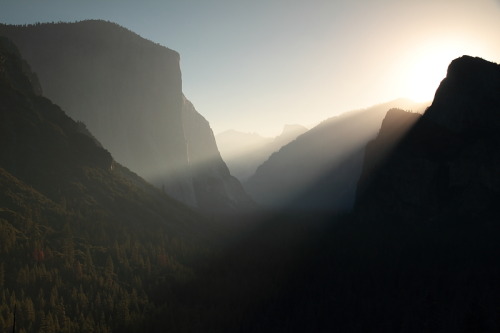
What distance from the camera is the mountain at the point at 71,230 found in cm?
6306

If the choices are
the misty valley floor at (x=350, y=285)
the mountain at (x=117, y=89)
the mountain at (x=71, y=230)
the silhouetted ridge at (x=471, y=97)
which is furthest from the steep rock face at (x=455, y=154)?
the mountain at (x=117, y=89)

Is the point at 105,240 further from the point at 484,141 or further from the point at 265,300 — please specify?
the point at 484,141

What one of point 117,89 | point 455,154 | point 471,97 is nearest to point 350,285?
point 455,154

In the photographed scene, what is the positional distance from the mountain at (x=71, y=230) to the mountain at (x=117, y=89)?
37708 mm

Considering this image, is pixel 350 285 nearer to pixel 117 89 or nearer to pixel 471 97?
pixel 471 97

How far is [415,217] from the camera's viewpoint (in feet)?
454

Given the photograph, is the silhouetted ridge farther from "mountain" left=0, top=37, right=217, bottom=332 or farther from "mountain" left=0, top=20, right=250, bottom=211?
"mountain" left=0, top=20, right=250, bottom=211

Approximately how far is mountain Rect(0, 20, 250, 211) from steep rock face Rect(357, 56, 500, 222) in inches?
3964

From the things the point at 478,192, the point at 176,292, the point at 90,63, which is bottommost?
the point at 176,292

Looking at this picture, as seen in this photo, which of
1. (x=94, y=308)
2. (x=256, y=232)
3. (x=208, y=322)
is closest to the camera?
(x=94, y=308)

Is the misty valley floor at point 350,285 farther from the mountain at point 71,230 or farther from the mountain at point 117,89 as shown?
the mountain at point 117,89

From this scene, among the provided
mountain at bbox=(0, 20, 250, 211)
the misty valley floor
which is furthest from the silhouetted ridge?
mountain at bbox=(0, 20, 250, 211)

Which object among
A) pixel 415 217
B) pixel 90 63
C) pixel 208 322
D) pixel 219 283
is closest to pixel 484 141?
pixel 415 217

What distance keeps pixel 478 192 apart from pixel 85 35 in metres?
170
